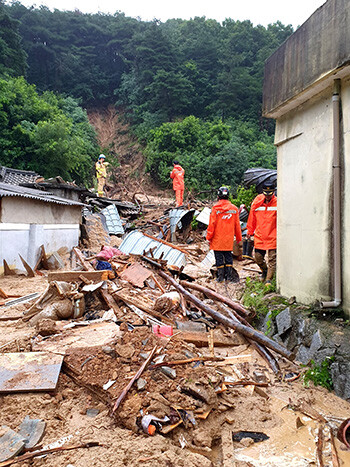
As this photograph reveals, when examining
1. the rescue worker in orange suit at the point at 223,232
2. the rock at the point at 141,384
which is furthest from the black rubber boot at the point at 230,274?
the rock at the point at 141,384

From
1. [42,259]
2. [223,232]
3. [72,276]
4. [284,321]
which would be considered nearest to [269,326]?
[284,321]

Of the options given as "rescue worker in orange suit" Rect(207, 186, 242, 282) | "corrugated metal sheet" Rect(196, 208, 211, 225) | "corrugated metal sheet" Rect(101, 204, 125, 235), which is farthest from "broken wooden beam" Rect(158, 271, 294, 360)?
"corrugated metal sheet" Rect(101, 204, 125, 235)

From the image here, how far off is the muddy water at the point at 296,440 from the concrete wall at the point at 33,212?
8998 mm

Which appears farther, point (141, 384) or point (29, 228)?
point (29, 228)

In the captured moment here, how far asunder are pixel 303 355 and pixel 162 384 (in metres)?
2.01

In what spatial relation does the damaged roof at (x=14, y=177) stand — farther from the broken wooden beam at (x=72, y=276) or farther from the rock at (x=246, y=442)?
the rock at (x=246, y=442)

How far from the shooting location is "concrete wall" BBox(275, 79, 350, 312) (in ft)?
13.1

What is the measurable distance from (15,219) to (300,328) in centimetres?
896

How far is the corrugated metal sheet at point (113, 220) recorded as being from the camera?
16469 millimetres

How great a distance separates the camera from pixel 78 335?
4.77 m

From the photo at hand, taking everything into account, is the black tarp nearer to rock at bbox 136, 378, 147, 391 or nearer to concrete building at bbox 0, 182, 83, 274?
concrete building at bbox 0, 182, 83, 274

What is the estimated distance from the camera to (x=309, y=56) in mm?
4379

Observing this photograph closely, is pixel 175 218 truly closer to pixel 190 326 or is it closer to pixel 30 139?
pixel 190 326

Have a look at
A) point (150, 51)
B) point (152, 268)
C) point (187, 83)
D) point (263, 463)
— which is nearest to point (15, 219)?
point (152, 268)
